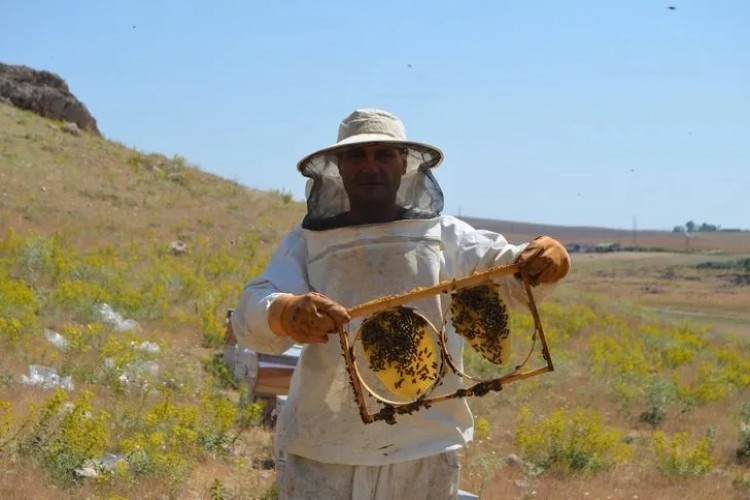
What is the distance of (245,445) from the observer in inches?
262

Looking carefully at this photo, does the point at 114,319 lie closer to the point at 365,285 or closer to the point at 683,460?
the point at 683,460

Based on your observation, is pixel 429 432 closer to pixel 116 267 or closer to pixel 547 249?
pixel 547 249

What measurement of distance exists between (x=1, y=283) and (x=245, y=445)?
12.6 ft

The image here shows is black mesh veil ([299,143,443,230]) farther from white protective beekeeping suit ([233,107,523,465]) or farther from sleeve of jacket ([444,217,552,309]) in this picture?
sleeve of jacket ([444,217,552,309])

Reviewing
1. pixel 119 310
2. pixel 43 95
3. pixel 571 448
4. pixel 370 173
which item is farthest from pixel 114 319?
pixel 43 95

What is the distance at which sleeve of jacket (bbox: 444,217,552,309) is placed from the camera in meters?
3.01

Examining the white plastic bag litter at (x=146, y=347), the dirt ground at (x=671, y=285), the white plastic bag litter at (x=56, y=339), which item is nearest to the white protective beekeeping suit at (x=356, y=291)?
the white plastic bag litter at (x=146, y=347)

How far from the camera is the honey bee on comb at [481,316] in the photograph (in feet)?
9.61

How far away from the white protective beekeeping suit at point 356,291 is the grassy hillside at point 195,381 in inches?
53.2

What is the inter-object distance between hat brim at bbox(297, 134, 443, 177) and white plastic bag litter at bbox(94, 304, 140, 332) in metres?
6.63

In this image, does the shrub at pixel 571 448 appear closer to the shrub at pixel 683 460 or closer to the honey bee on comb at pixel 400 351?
the shrub at pixel 683 460

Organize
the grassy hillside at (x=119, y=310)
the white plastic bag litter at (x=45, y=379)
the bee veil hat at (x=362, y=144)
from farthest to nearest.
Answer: the white plastic bag litter at (x=45, y=379), the grassy hillside at (x=119, y=310), the bee veil hat at (x=362, y=144)

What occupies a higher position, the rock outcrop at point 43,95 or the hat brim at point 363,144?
the rock outcrop at point 43,95

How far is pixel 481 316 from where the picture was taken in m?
2.94
